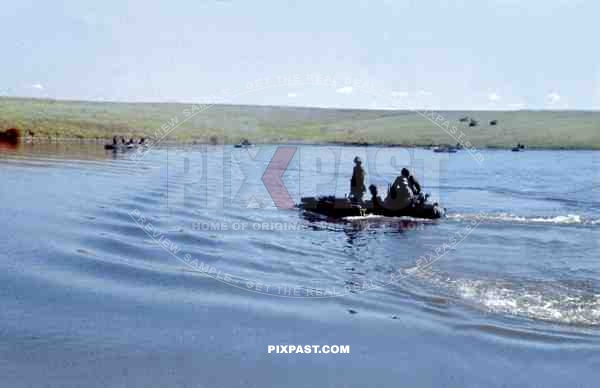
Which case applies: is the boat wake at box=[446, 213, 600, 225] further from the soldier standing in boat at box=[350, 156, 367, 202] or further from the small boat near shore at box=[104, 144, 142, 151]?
the small boat near shore at box=[104, 144, 142, 151]

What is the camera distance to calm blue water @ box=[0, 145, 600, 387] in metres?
10.3

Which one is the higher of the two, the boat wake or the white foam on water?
the boat wake

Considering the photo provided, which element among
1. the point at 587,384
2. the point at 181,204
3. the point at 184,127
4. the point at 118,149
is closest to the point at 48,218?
the point at 181,204

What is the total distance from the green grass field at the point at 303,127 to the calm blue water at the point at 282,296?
65959 millimetres

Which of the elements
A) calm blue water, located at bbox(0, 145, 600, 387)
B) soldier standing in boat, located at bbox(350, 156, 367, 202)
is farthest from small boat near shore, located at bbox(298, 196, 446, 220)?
calm blue water, located at bbox(0, 145, 600, 387)

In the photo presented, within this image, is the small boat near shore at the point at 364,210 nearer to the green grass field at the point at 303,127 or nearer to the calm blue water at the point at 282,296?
the calm blue water at the point at 282,296

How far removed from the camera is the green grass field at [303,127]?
105 meters

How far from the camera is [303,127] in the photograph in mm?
128500

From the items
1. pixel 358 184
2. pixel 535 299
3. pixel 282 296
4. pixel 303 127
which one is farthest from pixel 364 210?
pixel 303 127

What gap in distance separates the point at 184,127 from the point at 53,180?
90136 mm

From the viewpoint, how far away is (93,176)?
38.5 metres

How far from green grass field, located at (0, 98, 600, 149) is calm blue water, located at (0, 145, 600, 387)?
65959 mm

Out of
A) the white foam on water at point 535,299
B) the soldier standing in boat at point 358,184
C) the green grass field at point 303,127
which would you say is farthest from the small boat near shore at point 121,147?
the white foam on water at point 535,299

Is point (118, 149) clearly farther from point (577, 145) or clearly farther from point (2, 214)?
point (577, 145)
